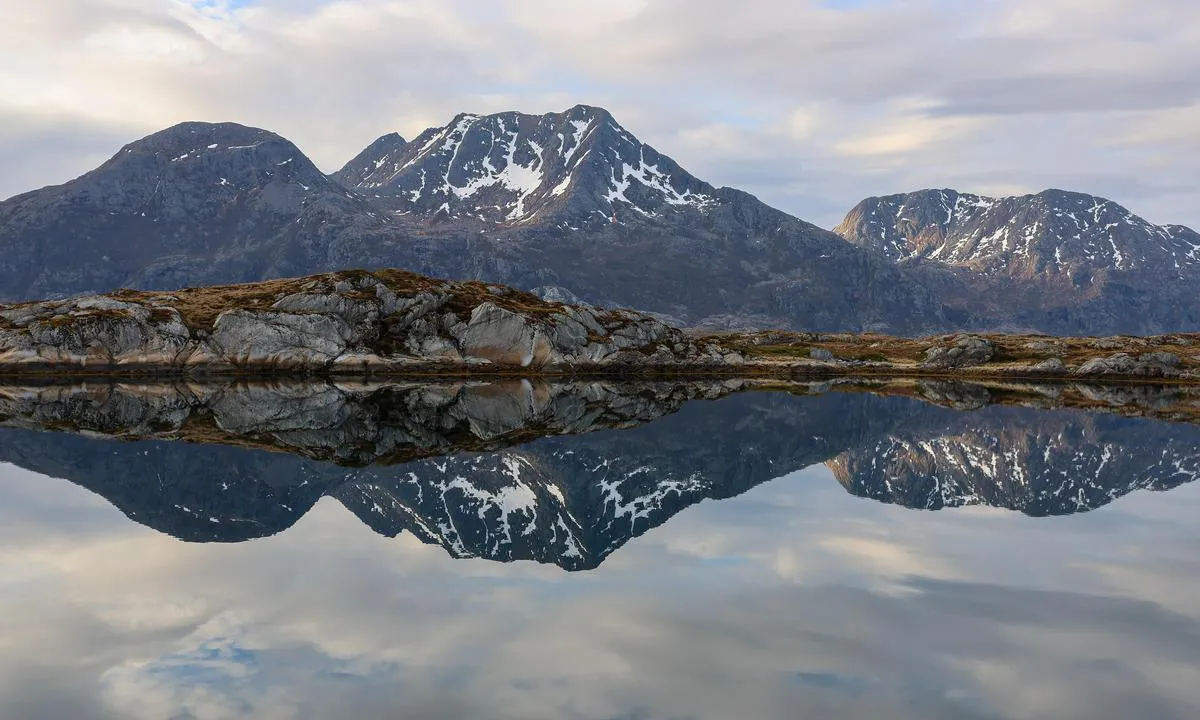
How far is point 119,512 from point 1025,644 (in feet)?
129

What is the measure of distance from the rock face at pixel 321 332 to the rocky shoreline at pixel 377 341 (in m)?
0.22

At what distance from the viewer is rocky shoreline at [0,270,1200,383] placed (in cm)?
13175

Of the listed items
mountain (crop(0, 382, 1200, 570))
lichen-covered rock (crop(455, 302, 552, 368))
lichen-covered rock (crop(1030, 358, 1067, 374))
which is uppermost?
lichen-covered rock (crop(455, 302, 552, 368))

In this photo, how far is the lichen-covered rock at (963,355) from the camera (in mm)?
173125

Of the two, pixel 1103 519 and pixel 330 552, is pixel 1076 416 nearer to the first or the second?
pixel 1103 519

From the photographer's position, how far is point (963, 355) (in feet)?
570

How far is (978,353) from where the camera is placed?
174750mm

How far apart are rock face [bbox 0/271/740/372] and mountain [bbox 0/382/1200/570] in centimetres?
3144

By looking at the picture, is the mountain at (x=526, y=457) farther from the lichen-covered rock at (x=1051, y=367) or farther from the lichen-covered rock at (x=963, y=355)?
the lichen-covered rock at (x=963, y=355)

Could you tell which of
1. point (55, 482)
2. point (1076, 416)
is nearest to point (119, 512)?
point (55, 482)

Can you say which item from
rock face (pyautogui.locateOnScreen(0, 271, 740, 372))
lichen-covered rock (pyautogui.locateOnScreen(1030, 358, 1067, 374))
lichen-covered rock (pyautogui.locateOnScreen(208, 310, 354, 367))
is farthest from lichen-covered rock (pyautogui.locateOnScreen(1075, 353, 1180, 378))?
lichen-covered rock (pyautogui.locateOnScreen(208, 310, 354, 367))

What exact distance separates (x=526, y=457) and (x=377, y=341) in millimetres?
91883

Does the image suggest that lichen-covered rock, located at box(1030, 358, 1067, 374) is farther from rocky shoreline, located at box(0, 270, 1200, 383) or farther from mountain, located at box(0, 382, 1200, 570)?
mountain, located at box(0, 382, 1200, 570)

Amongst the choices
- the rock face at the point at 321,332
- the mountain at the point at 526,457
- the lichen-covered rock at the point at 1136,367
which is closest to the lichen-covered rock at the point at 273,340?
the rock face at the point at 321,332
